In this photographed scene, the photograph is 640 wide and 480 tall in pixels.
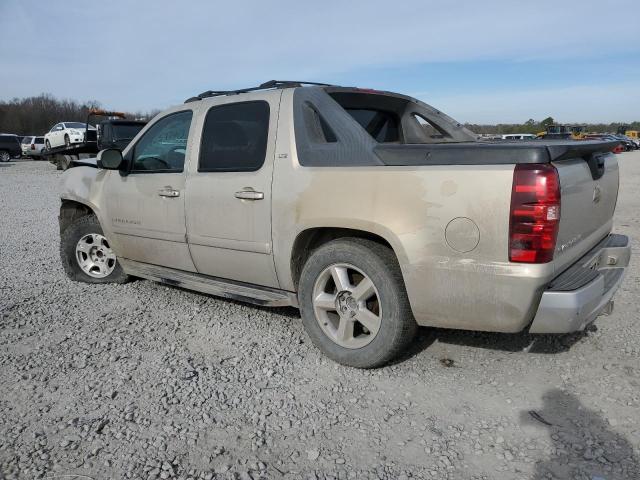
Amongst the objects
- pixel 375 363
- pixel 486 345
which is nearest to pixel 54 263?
pixel 375 363

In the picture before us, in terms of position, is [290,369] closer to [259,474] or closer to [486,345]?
[259,474]

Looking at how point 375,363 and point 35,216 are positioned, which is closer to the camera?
point 375,363

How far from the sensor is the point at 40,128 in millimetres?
71438

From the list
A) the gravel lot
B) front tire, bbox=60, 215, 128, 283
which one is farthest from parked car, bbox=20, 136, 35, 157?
the gravel lot

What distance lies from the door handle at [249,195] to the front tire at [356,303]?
56 cm

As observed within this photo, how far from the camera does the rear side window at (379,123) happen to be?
414 cm

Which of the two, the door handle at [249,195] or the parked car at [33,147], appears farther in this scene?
the parked car at [33,147]

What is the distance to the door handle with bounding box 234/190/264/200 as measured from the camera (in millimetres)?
3590

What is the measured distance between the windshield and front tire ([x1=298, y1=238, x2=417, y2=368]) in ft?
47.5

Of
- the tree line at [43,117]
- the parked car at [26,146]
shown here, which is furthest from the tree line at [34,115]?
the parked car at [26,146]

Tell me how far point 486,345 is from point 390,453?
1.50 meters

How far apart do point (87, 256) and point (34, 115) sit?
79.1m

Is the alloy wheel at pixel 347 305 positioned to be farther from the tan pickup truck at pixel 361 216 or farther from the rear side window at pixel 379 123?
the rear side window at pixel 379 123

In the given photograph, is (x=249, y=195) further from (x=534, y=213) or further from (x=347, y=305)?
(x=534, y=213)
